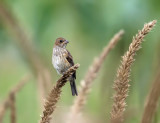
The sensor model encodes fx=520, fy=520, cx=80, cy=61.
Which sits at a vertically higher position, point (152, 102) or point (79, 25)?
point (79, 25)

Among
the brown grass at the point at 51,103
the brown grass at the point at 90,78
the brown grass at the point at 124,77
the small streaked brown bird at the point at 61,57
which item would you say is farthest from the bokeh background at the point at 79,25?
the brown grass at the point at 124,77

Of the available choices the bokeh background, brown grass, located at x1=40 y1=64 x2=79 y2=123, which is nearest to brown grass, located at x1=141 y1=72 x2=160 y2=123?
brown grass, located at x1=40 y1=64 x2=79 y2=123

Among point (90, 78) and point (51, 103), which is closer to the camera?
point (51, 103)

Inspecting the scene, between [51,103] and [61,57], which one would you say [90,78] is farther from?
[61,57]

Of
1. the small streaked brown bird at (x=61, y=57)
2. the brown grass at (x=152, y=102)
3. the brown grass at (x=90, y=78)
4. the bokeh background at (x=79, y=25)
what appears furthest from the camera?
the bokeh background at (x=79, y=25)

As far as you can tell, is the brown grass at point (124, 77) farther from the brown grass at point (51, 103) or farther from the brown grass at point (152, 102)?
the brown grass at point (51, 103)

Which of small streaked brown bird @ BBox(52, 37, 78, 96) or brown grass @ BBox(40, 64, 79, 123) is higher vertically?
small streaked brown bird @ BBox(52, 37, 78, 96)

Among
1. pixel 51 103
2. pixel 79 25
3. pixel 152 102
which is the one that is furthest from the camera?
pixel 79 25

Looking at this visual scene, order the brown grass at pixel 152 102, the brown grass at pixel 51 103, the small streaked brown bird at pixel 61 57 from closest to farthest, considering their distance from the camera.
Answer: the brown grass at pixel 152 102 → the brown grass at pixel 51 103 → the small streaked brown bird at pixel 61 57

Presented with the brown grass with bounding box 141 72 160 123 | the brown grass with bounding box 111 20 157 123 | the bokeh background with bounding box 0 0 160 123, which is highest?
the bokeh background with bounding box 0 0 160 123

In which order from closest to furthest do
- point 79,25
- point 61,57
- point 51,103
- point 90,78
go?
point 51,103 < point 90,78 < point 61,57 < point 79,25

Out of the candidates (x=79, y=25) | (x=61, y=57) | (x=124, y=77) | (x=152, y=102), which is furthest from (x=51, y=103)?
(x=79, y=25)

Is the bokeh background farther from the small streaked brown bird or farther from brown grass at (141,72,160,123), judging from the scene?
brown grass at (141,72,160,123)
